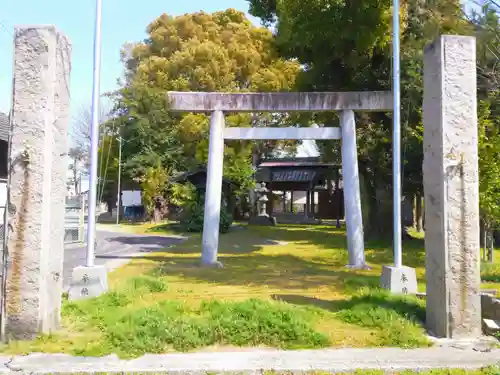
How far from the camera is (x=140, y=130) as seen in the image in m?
31.2

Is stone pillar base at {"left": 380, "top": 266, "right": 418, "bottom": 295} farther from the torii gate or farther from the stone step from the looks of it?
the torii gate

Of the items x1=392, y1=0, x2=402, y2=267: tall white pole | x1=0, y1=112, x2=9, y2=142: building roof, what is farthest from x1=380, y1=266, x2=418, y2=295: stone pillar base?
x1=0, y1=112, x2=9, y2=142: building roof

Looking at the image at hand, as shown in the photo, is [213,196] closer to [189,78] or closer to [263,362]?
[263,362]

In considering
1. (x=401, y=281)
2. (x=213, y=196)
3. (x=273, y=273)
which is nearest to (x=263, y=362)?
Answer: (x=401, y=281)

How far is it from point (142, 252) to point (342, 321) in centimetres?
1010

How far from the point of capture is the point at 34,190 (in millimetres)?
5801

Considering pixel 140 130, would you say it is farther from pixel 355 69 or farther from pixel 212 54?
pixel 355 69

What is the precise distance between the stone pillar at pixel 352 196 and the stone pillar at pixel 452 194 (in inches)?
231

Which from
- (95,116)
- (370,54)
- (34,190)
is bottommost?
(34,190)

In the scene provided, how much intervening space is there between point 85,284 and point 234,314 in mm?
3138

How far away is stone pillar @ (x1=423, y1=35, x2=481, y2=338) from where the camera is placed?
5.83 meters

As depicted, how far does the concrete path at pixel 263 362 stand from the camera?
15.7 feet

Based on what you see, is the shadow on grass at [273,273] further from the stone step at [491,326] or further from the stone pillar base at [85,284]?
the stone step at [491,326]

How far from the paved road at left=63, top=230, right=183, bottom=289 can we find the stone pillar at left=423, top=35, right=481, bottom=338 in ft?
22.8
